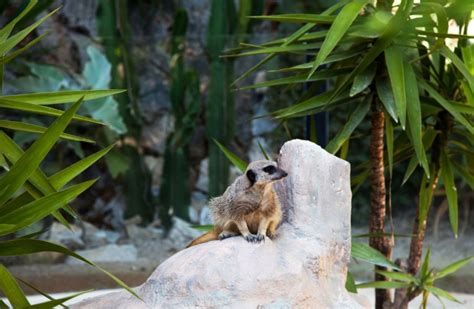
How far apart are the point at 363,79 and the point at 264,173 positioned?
1.01 metres

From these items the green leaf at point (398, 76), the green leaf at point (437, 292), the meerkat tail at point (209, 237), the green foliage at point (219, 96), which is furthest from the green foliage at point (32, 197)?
the green foliage at point (219, 96)

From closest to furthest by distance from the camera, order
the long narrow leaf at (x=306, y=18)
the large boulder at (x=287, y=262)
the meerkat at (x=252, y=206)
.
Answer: the large boulder at (x=287, y=262) < the meerkat at (x=252, y=206) < the long narrow leaf at (x=306, y=18)

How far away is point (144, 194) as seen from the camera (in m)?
6.55

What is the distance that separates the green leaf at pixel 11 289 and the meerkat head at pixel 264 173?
→ 786 millimetres

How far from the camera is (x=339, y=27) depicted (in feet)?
10.8

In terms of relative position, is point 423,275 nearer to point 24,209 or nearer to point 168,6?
point 24,209

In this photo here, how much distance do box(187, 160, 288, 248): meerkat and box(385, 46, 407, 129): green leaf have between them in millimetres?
675

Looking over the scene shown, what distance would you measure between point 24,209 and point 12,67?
4097 millimetres

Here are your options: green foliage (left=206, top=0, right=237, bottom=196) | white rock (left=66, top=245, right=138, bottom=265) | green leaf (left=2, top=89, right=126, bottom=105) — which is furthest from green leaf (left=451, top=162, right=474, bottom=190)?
white rock (left=66, top=245, right=138, bottom=265)

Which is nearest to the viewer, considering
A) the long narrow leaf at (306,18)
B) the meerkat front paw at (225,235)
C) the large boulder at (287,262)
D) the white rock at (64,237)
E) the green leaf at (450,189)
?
the large boulder at (287,262)

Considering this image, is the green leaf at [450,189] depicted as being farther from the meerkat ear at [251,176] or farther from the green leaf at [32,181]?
the green leaf at [32,181]

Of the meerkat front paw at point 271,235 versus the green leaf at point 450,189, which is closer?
the meerkat front paw at point 271,235

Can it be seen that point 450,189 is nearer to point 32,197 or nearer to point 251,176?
Result: point 251,176

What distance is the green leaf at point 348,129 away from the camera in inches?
138
